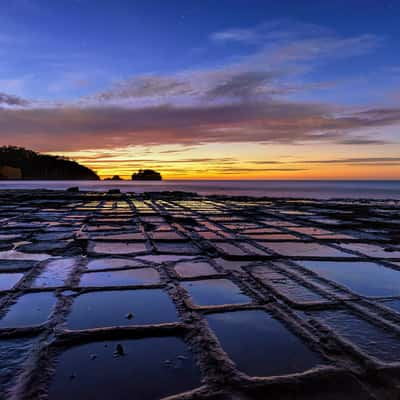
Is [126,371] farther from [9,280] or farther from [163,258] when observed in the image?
[163,258]

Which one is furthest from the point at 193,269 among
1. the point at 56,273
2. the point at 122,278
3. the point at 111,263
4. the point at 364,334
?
the point at 364,334

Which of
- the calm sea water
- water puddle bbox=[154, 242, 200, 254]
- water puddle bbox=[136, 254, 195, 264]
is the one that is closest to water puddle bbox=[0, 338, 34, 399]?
water puddle bbox=[136, 254, 195, 264]

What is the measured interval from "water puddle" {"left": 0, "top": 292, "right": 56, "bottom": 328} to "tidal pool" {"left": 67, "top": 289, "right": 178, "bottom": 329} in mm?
308

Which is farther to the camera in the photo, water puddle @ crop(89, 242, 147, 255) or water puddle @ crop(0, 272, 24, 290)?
water puddle @ crop(89, 242, 147, 255)

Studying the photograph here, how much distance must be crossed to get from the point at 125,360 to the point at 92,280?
264cm

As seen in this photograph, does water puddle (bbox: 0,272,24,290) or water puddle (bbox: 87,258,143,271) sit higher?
water puddle (bbox: 87,258,143,271)

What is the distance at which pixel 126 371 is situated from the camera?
290cm

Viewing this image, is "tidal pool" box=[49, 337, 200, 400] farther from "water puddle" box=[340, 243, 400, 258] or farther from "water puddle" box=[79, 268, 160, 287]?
"water puddle" box=[340, 243, 400, 258]

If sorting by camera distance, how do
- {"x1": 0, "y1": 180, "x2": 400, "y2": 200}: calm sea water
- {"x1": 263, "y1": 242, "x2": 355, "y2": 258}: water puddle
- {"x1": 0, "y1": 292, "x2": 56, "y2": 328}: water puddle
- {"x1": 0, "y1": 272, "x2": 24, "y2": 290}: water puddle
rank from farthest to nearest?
1. {"x1": 0, "y1": 180, "x2": 400, "y2": 200}: calm sea water
2. {"x1": 263, "y1": 242, "x2": 355, "y2": 258}: water puddle
3. {"x1": 0, "y1": 272, "x2": 24, "y2": 290}: water puddle
4. {"x1": 0, "y1": 292, "x2": 56, "y2": 328}: water puddle

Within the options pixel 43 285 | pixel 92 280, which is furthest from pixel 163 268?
pixel 43 285

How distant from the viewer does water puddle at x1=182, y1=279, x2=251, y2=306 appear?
4.60m

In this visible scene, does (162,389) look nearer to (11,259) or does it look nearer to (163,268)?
(163,268)

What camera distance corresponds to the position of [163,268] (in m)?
6.33

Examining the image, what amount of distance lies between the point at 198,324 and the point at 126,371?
109 cm
